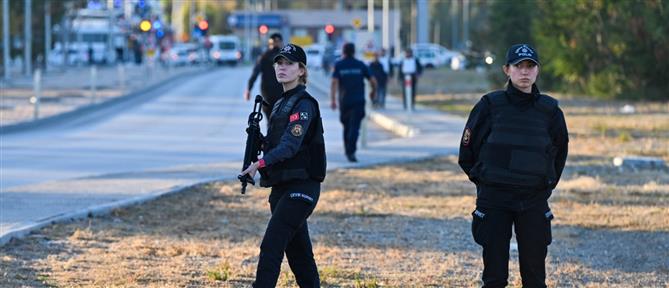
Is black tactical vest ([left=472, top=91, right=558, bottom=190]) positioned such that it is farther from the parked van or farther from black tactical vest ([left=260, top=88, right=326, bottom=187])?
the parked van

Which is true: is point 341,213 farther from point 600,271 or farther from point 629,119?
point 629,119

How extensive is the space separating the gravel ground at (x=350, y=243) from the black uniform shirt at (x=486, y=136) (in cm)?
201

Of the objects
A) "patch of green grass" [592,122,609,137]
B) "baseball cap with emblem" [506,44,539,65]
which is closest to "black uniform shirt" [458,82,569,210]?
"baseball cap with emblem" [506,44,539,65]

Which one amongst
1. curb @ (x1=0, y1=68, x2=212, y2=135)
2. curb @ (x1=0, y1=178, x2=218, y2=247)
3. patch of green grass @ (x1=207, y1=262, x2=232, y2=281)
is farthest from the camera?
curb @ (x1=0, y1=68, x2=212, y2=135)

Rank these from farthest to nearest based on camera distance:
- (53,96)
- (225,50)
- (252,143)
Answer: (225,50) < (53,96) < (252,143)

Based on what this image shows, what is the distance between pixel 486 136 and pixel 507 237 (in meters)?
0.56

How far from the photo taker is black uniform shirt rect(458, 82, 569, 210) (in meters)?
6.80

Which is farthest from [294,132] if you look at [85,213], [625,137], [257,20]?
[257,20]

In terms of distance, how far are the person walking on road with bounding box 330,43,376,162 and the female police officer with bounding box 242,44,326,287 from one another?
35.8 ft

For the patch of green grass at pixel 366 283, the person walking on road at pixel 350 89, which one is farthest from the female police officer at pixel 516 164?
the person walking on road at pixel 350 89

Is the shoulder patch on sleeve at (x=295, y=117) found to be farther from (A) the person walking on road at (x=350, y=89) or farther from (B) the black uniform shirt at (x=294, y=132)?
(A) the person walking on road at (x=350, y=89)

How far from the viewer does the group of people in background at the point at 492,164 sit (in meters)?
6.77

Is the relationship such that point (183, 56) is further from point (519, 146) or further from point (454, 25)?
point (519, 146)

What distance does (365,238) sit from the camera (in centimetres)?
1157
